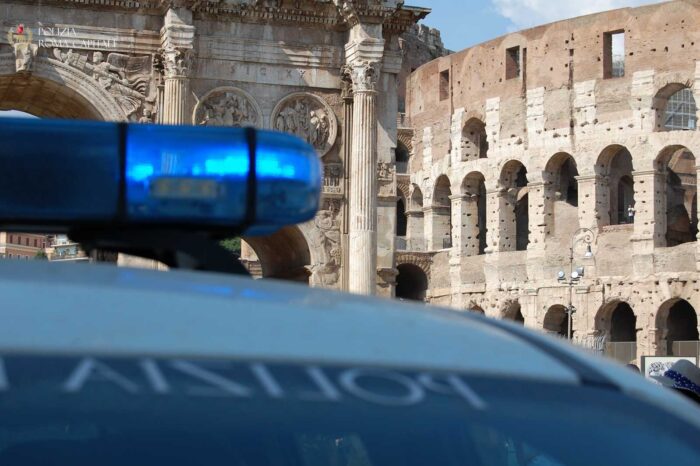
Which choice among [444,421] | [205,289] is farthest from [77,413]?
[444,421]

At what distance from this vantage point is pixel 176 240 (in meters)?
1.78

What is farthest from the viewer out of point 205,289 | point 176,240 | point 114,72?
point 114,72

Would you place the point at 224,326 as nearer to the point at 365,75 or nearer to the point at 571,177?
the point at 365,75

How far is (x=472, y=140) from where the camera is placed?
51.5 m

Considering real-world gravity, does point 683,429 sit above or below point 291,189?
below

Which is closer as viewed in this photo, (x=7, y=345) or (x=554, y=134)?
(x=7, y=345)

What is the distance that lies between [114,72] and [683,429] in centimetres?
1932

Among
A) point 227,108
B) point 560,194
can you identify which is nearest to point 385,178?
point 227,108

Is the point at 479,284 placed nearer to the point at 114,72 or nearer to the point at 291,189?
the point at 114,72

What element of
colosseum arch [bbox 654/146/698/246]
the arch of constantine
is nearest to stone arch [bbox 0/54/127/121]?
the arch of constantine

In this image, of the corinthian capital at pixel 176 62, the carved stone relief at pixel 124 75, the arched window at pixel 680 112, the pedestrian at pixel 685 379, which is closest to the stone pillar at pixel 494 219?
the arched window at pixel 680 112

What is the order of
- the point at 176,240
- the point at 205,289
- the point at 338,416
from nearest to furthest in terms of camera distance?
the point at 338,416 < the point at 205,289 < the point at 176,240

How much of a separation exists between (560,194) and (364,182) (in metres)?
28.8

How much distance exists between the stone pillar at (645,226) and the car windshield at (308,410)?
43912 mm
